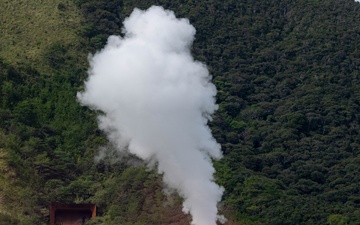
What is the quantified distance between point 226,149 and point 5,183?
2140cm

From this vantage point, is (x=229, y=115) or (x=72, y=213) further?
(x=229, y=115)

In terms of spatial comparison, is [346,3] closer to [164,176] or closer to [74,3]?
[74,3]

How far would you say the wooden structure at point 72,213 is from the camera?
71938mm

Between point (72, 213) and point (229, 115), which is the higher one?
point (229, 115)

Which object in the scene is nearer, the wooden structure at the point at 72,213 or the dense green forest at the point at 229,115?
the wooden structure at the point at 72,213

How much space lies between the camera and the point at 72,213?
241 ft

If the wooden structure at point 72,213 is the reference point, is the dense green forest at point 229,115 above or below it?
above

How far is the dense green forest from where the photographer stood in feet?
243

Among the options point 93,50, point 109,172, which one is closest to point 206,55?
point 93,50

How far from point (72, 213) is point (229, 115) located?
26163mm

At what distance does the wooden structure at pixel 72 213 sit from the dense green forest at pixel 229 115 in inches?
25.4

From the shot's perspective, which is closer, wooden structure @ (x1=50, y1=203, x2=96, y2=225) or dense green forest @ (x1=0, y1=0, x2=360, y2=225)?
wooden structure @ (x1=50, y1=203, x2=96, y2=225)

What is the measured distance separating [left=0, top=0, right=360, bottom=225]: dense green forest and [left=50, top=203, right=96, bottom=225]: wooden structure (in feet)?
2.12

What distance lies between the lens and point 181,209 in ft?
209
